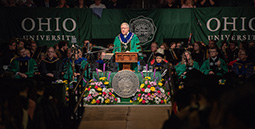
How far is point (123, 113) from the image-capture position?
9828 mm

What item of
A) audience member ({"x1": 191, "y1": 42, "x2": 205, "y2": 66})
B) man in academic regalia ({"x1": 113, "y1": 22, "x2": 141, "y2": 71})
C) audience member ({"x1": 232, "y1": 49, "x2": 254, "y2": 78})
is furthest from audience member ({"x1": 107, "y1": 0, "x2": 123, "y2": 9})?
audience member ({"x1": 232, "y1": 49, "x2": 254, "y2": 78})

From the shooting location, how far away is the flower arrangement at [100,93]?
11180mm

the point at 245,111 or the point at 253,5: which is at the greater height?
the point at 253,5

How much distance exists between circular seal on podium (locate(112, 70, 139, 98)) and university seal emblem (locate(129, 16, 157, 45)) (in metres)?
4.73

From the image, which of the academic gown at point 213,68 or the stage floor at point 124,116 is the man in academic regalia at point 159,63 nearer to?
the academic gown at point 213,68

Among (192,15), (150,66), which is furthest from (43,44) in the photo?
(192,15)

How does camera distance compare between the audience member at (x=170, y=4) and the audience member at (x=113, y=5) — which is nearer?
the audience member at (x=170, y=4)

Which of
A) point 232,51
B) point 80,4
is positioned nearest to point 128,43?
point 232,51

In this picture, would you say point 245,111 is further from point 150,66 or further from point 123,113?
point 150,66

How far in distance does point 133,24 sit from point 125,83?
5.08m

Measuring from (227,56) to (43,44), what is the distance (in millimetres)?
7292

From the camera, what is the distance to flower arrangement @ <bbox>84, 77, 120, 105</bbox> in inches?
440

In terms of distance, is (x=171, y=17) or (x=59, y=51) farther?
(x=171, y=17)

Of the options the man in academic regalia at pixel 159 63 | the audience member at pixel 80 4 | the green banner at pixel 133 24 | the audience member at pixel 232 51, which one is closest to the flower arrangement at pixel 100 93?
the man in academic regalia at pixel 159 63
